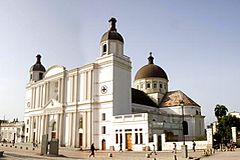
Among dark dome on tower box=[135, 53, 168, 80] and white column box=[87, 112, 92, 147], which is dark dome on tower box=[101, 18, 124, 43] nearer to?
white column box=[87, 112, 92, 147]

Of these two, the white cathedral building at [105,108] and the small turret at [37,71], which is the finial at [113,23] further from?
the small turret at [37,71]

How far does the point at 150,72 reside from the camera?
69750 millimetres

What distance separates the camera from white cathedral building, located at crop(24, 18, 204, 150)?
47.5m

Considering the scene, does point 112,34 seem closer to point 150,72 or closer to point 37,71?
point 150,72

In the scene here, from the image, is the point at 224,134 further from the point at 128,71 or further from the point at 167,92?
the point at 128,71

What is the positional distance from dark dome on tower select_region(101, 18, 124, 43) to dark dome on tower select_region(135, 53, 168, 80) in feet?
58.1

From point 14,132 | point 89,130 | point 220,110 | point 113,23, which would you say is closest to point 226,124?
point 220,110

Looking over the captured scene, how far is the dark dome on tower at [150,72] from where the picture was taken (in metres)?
69.7

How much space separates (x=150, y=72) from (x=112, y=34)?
Result: 19656 mm

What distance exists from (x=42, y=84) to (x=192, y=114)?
110 feet

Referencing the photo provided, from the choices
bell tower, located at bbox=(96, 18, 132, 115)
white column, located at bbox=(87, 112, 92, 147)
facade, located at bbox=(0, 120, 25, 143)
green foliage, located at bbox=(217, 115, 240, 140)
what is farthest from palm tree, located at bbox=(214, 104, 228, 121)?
facade, located at bbox=(0, 120, 25, 143)

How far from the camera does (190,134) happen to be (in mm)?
60938

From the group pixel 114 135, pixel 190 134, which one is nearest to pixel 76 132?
pixel 114 135

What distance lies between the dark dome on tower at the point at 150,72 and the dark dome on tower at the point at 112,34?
17.7 meters
